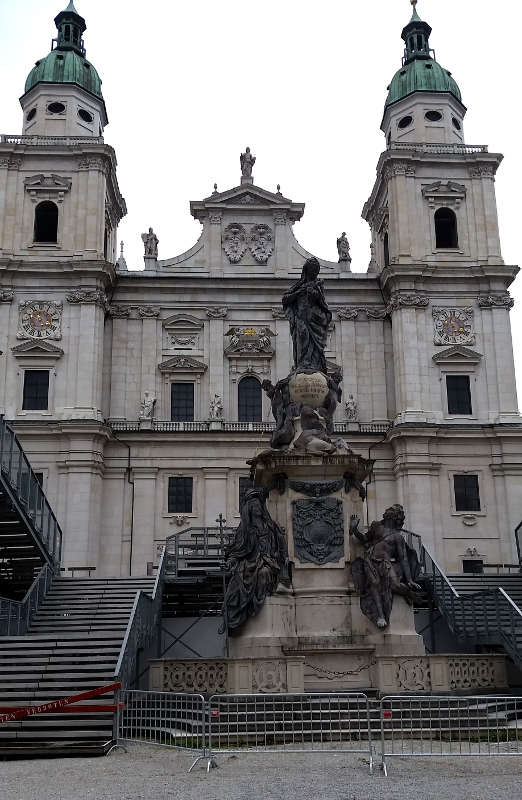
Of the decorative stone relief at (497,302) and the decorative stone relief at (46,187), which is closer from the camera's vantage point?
the decorative stone relief at (497,302)

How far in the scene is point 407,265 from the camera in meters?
39.8

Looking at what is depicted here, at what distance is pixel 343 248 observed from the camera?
42875 millimetres

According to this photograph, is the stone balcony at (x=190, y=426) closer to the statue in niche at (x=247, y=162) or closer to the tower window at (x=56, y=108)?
the statue in niche at (x=247, y=162)

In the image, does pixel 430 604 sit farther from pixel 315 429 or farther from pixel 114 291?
pixel 114 291

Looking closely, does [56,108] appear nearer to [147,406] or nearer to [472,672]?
[147,406]

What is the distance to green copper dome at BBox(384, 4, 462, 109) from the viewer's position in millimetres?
45406

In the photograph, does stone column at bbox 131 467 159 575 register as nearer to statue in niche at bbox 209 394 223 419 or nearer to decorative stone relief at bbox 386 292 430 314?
statue in niche at bbox 209 394 223 419

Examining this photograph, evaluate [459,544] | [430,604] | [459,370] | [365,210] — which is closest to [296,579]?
[430,604]

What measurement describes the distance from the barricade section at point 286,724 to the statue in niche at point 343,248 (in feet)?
103

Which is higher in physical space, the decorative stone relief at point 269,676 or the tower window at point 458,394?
the tower window at point 458,394

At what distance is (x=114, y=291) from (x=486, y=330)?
54.6 feet

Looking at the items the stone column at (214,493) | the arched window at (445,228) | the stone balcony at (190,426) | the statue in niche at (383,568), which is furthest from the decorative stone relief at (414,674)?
the arched window at (445,228)

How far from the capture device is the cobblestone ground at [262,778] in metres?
9.40

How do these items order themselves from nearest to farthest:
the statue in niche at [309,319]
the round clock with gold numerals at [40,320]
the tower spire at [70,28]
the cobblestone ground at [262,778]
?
1. the cobblestone ground at [262,778]
2. the statue in niche at [309,319]
3. the round clock with gold numerals at [40,320]
4. the tower spire at [70,28]
